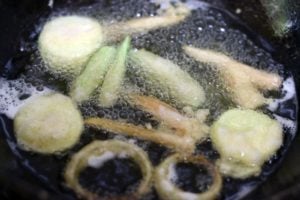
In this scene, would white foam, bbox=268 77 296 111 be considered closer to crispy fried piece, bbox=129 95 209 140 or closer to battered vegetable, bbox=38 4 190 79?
crispy fried piece, bbox=129 95 209 140

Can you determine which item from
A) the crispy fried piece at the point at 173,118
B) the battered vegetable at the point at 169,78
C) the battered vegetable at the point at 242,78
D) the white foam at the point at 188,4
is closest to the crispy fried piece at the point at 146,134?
the crispy fried piece at the point at 173,118

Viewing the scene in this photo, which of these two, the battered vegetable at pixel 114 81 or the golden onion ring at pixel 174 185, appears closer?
the golden onion ring at pixel 174 185

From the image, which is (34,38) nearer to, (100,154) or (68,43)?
(68,43)

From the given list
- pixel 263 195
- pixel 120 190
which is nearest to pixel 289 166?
pixel 263 195

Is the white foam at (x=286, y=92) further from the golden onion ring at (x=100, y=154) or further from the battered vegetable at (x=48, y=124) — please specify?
the battered vegetable at (x=48, y=124)

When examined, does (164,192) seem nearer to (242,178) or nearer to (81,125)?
(242,178)

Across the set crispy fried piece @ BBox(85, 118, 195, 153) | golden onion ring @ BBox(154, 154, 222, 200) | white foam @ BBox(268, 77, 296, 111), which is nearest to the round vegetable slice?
crispy fried piece @ BBox(85, 118, 195, 153)
